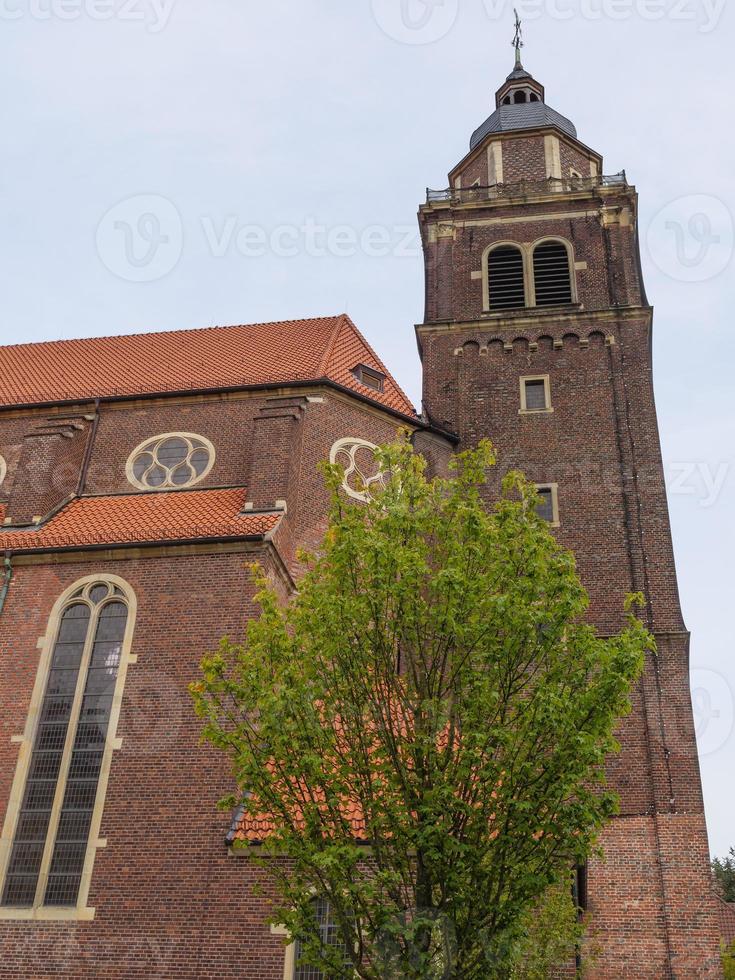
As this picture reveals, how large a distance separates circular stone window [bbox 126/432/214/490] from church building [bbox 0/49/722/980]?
Result: 0.06m

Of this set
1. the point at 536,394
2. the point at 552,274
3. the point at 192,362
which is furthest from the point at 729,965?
the point at 192,362

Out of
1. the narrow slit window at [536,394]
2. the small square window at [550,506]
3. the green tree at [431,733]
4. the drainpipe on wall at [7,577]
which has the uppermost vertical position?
the narrow slit window at [536,394]

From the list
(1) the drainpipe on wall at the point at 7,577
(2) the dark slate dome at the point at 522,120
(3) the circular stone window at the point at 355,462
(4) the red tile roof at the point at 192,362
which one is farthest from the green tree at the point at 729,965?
(2) the dark slate dome at the point at 522,120

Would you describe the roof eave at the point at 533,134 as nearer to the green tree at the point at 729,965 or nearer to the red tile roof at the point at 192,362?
the red tile roof at the point at 192,362

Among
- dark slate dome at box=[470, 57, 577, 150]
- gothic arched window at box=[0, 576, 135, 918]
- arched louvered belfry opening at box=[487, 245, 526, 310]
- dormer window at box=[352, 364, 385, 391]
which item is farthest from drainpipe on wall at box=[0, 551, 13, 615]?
dark slate dome at box=[470, 57, 577, 150]

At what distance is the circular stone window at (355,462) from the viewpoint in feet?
72.5

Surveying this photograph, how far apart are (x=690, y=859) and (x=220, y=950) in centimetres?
845

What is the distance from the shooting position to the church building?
15.7 metres

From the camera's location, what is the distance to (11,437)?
23797 mm

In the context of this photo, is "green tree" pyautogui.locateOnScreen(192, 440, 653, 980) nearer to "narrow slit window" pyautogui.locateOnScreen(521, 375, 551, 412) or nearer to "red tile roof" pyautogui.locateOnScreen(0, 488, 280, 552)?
"red tile roof" pyautogui.locateOnScreen(0, 488, 280, 552)

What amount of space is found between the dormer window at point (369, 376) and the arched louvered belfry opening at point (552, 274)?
4942mm

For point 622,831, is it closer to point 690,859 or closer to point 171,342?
point 690,859

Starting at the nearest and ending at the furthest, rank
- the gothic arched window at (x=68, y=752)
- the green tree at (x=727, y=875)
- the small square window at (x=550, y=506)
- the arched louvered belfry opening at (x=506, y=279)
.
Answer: the gothic arched window at (x=68, y=752), the small square window at (x=550, y=506), the arched louvered belfry opening at (x=506, y=279), the green tree at (x=727, y=875)

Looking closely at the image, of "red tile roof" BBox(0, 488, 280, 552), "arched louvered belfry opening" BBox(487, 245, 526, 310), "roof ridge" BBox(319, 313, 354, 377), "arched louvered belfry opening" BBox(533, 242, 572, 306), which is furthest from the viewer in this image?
"arched louvered belfry opening" BBox(487, 245, 526, 310)
